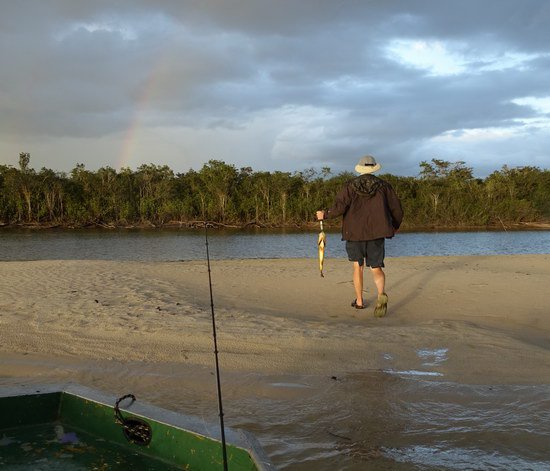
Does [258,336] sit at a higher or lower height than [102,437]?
lower

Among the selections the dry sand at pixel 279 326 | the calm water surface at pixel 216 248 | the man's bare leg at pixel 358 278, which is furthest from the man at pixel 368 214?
the calm water surface at pixel 216 248

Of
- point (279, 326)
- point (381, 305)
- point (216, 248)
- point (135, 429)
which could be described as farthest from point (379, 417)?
point (216, 248)

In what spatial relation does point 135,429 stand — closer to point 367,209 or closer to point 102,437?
point 102,437

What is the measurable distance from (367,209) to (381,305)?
156 centimetres

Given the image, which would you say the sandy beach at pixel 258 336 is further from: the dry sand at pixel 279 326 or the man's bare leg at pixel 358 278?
the man's bare leg at pixel 358 278

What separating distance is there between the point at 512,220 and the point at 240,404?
7971 cm

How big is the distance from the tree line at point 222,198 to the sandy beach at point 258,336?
2398 inches

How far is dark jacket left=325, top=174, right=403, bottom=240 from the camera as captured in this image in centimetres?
745

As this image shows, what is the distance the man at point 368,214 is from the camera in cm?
746

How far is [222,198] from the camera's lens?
75125 millimetres

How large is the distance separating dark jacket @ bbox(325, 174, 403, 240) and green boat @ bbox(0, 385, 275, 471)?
16.1 ft

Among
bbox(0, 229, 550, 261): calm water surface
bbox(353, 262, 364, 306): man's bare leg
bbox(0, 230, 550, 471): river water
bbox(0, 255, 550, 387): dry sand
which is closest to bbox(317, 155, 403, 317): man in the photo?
bbox(353, 262, 364, 306): man's bare leg

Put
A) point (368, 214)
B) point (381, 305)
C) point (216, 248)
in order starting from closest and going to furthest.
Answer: point (368, 214)
point (381, 305)
point (216, 248)

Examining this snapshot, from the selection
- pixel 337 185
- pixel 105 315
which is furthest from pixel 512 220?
pixel 105 315
